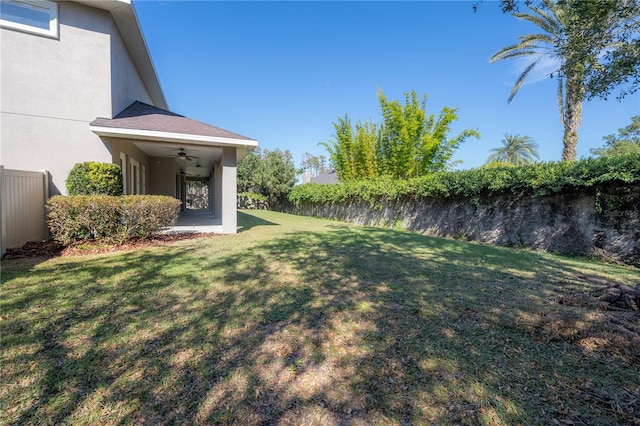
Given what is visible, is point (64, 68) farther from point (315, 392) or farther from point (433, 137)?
point (433, 137)

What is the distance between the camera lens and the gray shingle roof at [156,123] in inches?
287

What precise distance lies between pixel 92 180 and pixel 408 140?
13.9m

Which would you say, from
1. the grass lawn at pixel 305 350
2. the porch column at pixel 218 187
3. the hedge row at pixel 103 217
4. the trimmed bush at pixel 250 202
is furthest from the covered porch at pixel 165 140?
the trimmed bush at pixel 250 202

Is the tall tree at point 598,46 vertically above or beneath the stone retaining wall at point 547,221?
above

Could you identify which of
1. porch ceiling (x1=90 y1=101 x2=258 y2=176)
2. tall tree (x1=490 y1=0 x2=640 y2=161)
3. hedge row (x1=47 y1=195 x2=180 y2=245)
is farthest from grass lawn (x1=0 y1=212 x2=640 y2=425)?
porch ceiling (x1=90 y1=101 x2=258 y2=176)

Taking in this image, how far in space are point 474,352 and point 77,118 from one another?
31.6 feet

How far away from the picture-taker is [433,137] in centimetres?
1578

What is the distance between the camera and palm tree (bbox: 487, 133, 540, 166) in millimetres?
34500

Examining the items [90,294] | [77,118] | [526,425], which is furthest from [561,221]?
[77,118]

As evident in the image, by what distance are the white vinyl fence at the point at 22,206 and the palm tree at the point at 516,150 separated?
38.7 m

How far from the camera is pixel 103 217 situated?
5969 mm

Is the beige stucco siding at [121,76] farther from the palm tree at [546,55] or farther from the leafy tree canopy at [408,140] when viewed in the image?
the leafy tree canopy at [408,140]

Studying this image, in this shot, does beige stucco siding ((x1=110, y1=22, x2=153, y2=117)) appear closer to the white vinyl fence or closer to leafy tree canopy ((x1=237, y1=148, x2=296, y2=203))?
the white vinyl fence

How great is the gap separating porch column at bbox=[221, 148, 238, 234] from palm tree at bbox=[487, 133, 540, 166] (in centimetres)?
3445
